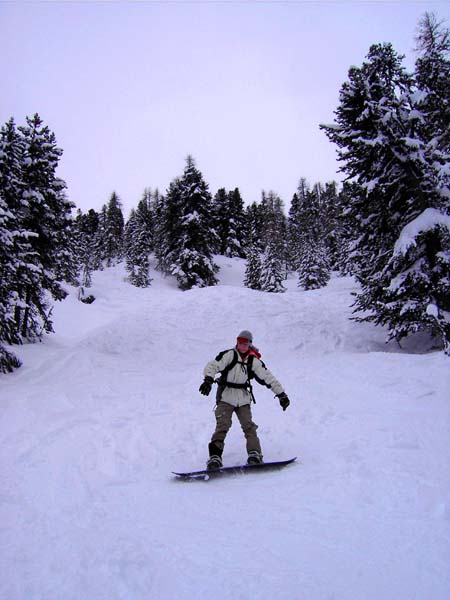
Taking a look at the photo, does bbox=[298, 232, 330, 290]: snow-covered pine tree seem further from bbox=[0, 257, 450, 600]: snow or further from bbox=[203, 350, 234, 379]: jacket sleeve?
bbox=[203, 350, 234, 379]: jacket sleeve

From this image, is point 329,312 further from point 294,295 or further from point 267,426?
point 267,426

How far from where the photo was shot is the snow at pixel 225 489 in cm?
299

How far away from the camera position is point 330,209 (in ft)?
208

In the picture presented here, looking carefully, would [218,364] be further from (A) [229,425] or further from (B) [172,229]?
(B) [172,229]

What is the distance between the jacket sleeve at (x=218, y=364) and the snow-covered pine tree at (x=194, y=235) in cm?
→ 2895

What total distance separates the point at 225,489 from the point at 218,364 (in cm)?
184

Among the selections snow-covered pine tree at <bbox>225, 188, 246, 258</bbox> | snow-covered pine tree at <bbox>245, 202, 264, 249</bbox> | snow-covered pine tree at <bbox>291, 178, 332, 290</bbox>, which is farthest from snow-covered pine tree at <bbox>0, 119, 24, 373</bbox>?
snow-covered pine tree at <bbox>245, 202, 264, 249</bbox>

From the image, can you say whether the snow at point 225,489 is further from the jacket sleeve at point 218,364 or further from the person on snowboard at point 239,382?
the jacket sleeve at point 218,364

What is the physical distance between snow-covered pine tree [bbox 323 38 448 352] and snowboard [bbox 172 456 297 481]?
6.94m

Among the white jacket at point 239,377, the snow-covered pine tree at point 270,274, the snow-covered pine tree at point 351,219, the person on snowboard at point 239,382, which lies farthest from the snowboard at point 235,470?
the snow-covered pine tree at point 270,274

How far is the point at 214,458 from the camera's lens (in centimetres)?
557

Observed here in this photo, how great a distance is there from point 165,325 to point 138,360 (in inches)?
150

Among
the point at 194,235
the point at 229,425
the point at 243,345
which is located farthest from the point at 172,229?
the point at 229,425

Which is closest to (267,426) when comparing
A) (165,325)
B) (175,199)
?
(165,325)
